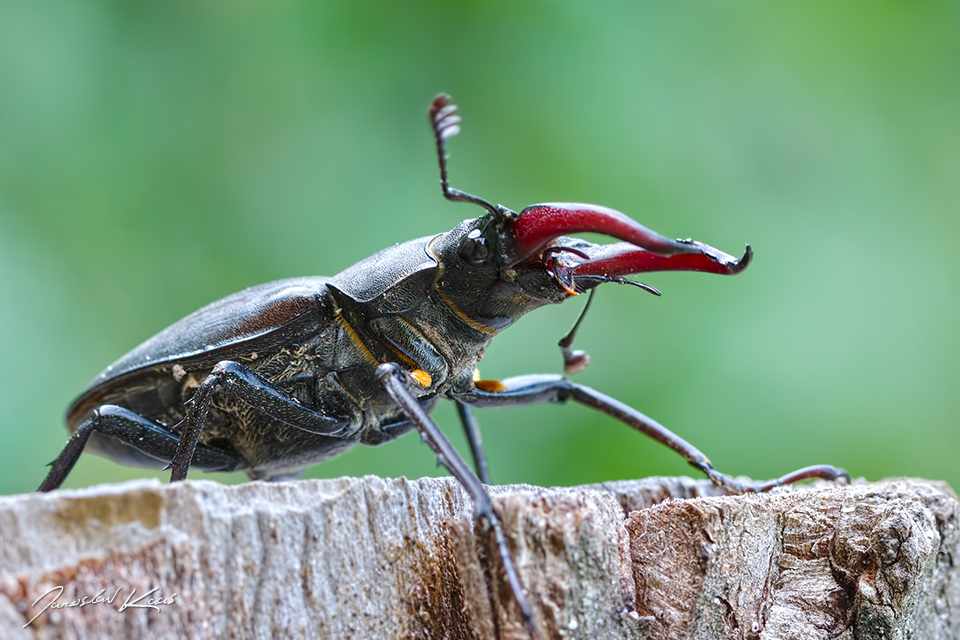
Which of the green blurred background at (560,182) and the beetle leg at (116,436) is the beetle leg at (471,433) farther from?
the beetle leg at (116,436)

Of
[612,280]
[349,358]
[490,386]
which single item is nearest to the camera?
[612,280]

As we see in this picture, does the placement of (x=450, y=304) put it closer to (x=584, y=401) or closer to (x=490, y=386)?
(x=490, y=386)

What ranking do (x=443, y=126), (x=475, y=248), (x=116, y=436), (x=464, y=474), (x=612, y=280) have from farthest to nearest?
(x=116, y=436), (x=475, y=248), (x=612, y=280), (x=443, y=126), (x=464, y=474)

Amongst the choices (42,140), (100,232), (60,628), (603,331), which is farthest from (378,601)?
(42,140)

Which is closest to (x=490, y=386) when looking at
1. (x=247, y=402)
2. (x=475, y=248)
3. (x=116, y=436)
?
(x=475, y=248)
